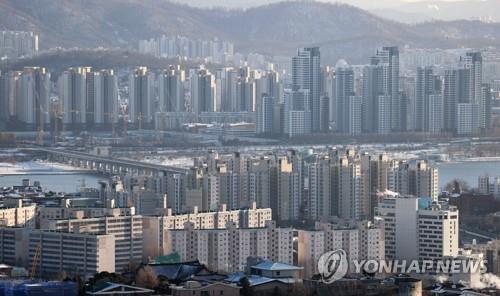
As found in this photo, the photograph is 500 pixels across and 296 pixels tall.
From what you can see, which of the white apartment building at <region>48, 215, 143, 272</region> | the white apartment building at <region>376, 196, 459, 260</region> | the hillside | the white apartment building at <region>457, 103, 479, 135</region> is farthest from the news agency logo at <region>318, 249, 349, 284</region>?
the hillside

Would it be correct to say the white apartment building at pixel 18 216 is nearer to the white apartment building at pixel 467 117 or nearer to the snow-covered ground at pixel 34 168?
the snow-covered ground at pixel 34 168

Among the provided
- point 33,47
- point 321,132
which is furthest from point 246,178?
point 33,47

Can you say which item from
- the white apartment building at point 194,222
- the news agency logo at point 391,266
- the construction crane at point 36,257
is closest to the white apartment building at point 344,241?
the news agency logo at point 391,266

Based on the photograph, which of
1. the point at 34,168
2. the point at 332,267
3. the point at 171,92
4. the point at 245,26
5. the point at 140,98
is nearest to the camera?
the point at 332,267

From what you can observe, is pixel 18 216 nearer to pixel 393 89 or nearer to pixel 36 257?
pixel 36 257

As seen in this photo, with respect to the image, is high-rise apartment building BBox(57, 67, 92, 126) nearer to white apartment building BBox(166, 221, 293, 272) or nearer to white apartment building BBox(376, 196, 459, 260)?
white apartment building BBox(376, 196, 459, 260)

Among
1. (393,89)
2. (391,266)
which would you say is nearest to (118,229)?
(391,266)

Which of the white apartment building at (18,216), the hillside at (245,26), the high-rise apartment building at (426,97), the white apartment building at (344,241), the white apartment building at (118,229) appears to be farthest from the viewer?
the hillside at (245,26)
